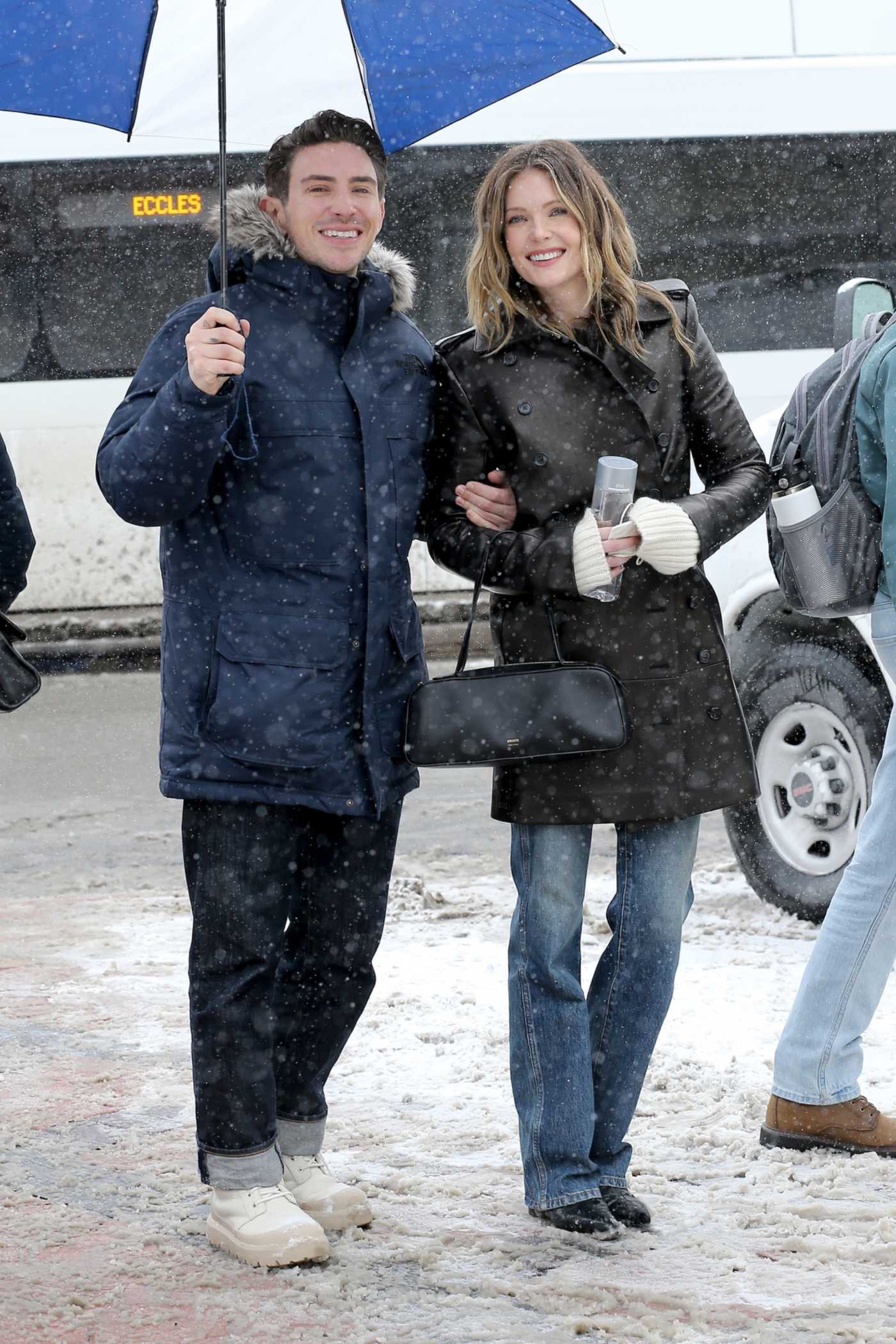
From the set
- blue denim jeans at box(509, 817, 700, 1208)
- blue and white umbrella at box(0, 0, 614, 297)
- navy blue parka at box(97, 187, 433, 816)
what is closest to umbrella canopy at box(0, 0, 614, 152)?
blue and white umbrella at box(0, 0, 614, 297)

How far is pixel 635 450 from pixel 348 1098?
5.28 ft

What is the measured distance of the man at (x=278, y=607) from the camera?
3.08 meters

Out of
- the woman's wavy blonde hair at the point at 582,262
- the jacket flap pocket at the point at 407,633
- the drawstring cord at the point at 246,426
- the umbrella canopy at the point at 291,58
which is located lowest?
the jacket flap pocket at the point at 407,633

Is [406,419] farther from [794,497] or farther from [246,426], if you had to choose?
[794,497]

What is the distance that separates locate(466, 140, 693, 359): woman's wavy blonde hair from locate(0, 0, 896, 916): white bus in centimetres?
826

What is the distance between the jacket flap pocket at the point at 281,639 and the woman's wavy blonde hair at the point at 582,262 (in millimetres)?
613

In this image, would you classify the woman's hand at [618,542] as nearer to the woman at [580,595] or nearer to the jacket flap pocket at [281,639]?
the woman at [580,595]

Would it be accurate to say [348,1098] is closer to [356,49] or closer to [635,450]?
[635,450]

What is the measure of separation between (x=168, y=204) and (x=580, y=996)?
940 cm

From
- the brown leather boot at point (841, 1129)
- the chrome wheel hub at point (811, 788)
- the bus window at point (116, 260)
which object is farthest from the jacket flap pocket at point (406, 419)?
the bus window at point (116, 260)

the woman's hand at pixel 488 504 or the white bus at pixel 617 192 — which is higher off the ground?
the white bus at pixel 617 192

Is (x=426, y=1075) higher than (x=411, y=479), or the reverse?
(x=411, y=479)


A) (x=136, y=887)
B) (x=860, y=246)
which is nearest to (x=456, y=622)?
(x=860, y=246)

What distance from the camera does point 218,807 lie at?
3.10 metres
